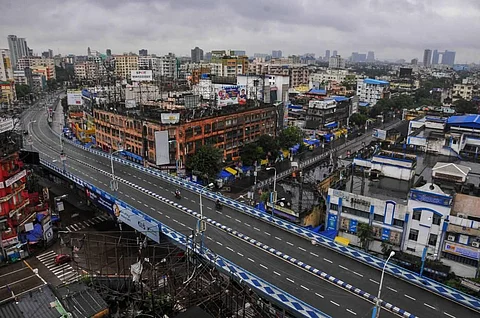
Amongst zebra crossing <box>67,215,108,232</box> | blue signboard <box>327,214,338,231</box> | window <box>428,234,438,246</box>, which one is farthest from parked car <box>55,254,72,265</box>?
window <box>428,234,438,246</box>

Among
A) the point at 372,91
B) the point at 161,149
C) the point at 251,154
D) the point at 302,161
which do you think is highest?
the point at 372,91

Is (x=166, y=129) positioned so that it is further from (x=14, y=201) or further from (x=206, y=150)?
(x=14, y=201)

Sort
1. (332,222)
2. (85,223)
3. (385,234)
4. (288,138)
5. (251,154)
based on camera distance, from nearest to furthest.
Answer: (385,234) → (332,222) → (85,223) → (251,154) → (288,138)

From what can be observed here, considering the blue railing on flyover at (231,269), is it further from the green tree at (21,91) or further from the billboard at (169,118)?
the green tree at (21,91)

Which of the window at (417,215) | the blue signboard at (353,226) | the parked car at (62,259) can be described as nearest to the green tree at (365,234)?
the blue signboard at (353,226)

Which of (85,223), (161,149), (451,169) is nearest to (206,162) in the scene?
(161,149)

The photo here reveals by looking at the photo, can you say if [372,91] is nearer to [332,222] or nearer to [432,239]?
[332,222]

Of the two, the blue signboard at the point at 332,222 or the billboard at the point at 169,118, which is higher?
the billboard at the point at 169,118
